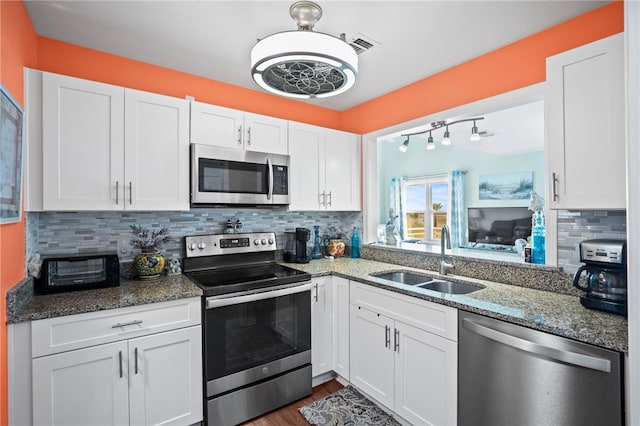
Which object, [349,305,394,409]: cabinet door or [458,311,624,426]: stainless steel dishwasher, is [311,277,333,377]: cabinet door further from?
[458,311,624,426]: stainless steel dishwasher

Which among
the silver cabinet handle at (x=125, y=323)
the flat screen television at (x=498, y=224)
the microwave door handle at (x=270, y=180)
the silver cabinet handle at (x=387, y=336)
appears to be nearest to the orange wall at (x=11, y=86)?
the silver cabinet handle at (x=125, y=323)

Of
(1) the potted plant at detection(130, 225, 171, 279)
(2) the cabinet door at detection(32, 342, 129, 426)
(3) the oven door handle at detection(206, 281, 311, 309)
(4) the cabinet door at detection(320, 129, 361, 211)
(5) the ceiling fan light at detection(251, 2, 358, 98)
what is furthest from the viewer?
(4) the cabinet door at detection(320, 129, 361, 211)

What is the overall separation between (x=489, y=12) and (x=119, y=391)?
115 inches

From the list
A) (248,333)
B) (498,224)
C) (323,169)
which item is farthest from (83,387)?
(498,224)

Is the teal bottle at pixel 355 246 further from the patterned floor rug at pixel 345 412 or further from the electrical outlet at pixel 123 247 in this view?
the electrical outlet at pixel 123 247

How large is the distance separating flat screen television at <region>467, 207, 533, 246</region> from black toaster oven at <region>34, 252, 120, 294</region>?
5.50 metres

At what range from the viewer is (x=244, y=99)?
284 centimetres

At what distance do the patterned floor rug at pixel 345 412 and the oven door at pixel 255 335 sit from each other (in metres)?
0.30

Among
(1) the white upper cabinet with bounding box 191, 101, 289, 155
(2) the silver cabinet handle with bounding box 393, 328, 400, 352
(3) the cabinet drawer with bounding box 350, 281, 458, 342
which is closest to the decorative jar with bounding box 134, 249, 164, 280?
(1) the white upper cabinet with bounding box 191, 101, 289, 155

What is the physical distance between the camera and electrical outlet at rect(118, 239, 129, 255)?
2240 millimetres

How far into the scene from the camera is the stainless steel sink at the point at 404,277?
2.43 metres

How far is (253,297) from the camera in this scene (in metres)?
2.06

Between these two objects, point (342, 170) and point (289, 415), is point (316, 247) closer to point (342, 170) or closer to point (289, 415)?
point (342, 170)

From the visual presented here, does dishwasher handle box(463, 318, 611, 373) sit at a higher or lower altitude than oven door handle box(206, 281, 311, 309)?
lower
